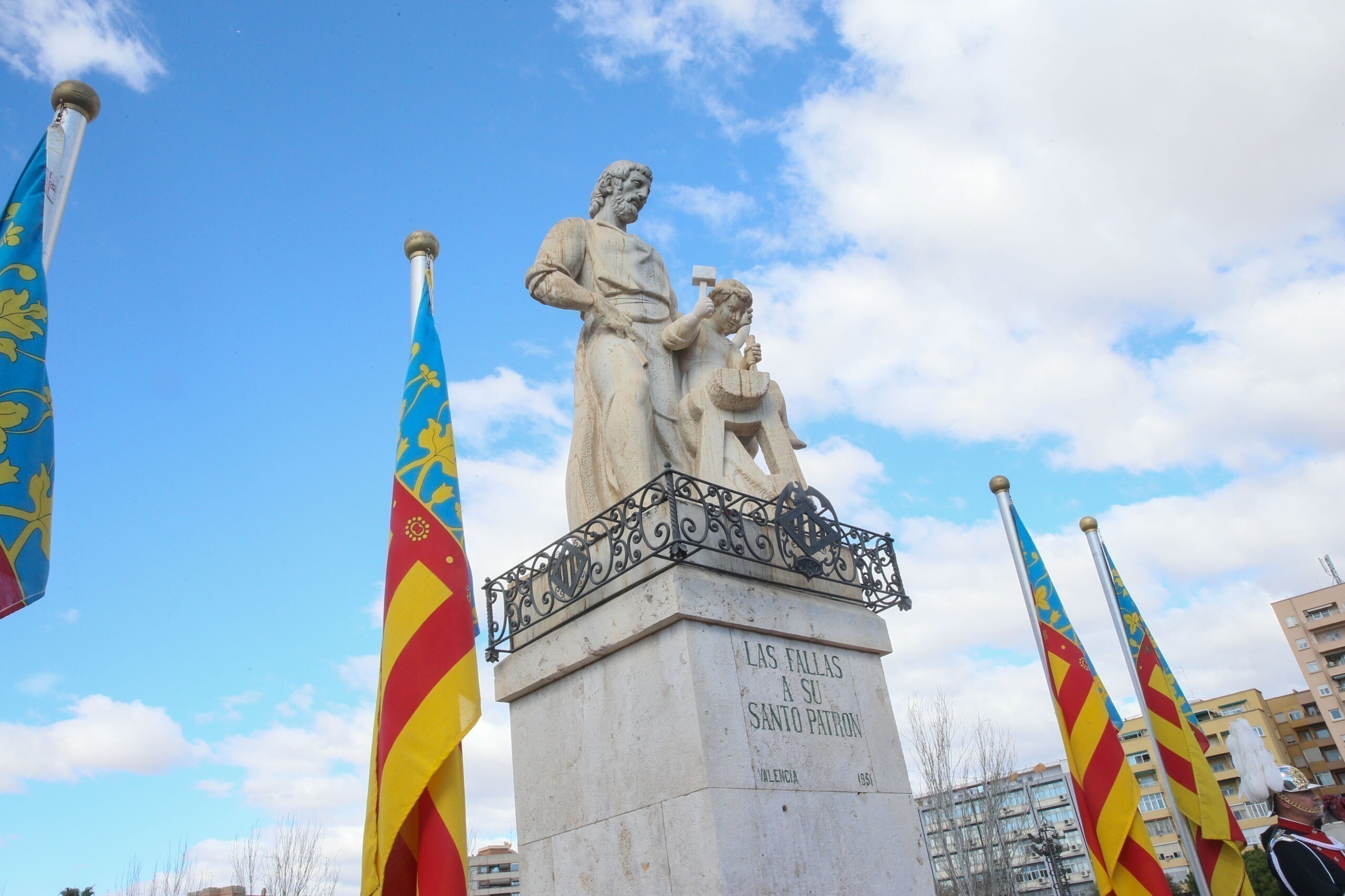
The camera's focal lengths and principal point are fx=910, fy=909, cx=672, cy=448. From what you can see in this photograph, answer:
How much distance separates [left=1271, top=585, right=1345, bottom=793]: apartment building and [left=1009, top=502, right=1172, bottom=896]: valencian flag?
2873 inches

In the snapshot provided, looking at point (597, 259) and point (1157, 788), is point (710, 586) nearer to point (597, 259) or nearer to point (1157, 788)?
point (597, 259)

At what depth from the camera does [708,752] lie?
17.5 ft

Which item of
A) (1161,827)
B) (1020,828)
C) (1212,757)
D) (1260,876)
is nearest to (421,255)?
(1260,876)

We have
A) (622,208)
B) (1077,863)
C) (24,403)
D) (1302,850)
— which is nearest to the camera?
(24,403)

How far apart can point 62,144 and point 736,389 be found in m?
4.94

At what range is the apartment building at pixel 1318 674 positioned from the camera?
2712 inches

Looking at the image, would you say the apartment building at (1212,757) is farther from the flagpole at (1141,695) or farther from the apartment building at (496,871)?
the flagpole at (1141,695)

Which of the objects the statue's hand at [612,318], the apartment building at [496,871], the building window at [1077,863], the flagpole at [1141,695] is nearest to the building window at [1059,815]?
the building window at [1077,863]

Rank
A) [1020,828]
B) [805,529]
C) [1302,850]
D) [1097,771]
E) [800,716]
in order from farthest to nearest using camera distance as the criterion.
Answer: [1020,828] < [1097,771] < [805,529] < [800,716] < [1302,850]

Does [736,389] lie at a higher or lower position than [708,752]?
higher

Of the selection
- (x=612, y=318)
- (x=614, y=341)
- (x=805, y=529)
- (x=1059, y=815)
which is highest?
(x=612, y=318)

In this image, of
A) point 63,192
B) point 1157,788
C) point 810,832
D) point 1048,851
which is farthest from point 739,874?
point 1157,788

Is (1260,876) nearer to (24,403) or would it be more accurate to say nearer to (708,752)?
(708,752)

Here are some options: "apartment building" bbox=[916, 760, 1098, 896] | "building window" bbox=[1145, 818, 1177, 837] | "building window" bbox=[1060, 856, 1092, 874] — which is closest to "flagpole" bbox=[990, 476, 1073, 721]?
"apartment building" bbox=[916, 760, 1098, 896]
